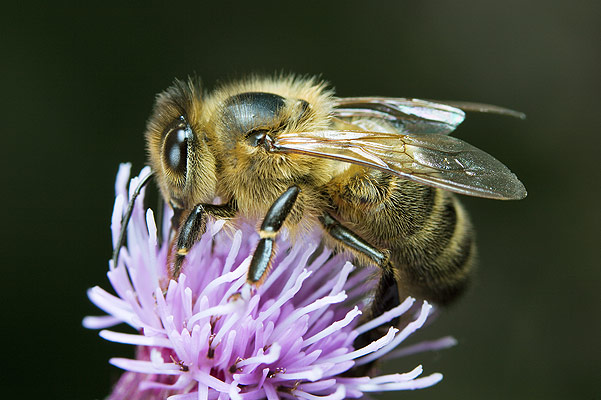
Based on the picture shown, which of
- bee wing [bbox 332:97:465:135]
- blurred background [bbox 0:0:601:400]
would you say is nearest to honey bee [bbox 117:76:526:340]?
bee wing [bbox 332:97:465:135]

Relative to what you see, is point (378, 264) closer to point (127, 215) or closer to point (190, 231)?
point (190, 231)

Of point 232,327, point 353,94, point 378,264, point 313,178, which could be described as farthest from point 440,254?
point 353,94

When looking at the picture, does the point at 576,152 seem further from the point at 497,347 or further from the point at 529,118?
the point at 497,347

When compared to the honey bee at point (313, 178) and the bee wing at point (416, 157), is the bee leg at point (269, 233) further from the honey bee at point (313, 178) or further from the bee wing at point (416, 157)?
the bee wing at point (416, 157)

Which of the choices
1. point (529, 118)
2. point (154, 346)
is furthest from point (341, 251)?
point (529, 118)

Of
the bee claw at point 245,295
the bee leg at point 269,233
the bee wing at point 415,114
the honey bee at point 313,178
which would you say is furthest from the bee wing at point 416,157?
the bee wing at point 415,114

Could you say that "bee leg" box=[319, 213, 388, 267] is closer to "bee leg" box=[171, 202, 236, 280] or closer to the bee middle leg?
the bee middle leg
